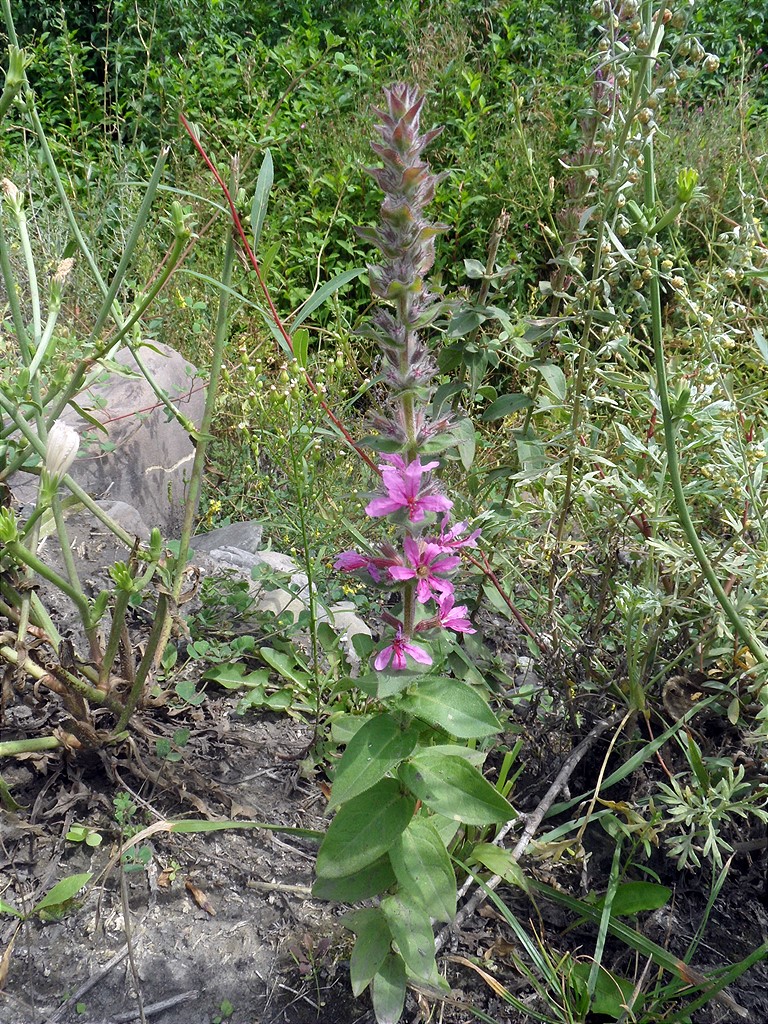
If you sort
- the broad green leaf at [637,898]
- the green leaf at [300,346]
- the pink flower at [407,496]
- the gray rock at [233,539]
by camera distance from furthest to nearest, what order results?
1. the gray rock at [233,539]
2. the green leaf at [300,346]
3. the broad green leaf at [637,898]
4. the pink flower at [407,496]

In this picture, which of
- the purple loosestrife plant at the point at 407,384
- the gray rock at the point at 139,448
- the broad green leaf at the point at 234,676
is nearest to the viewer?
the purple loosestrife plant at the point at 407,384

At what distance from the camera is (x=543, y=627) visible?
2.09 meters

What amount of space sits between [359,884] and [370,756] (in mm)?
294

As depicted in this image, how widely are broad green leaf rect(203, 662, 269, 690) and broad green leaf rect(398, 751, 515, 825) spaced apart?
750 millimetres

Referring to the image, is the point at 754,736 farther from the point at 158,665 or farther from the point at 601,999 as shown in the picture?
the point at 158,665

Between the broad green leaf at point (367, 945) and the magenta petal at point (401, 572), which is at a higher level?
the magenta petal at point (401, 572)

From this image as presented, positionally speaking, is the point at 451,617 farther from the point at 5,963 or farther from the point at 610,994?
the point at 5,963

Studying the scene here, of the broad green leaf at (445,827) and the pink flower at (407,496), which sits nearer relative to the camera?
the pink flower at (407,496)

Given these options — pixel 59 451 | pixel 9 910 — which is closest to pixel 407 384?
pixel 59 451

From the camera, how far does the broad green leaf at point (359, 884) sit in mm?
1404

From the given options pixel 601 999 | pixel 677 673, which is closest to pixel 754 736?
pixel 677 673

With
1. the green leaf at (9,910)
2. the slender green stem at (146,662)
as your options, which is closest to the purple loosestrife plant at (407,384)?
the slender green stem at (146,662)

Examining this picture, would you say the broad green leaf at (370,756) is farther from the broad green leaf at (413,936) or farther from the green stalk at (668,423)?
the green stalk at (668,423)

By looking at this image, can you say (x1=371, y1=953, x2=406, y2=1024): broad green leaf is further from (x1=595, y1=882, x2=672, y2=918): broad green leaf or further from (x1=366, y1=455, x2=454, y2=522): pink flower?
(x1=366, y1=455, x2=454, y2=522): pink flower
